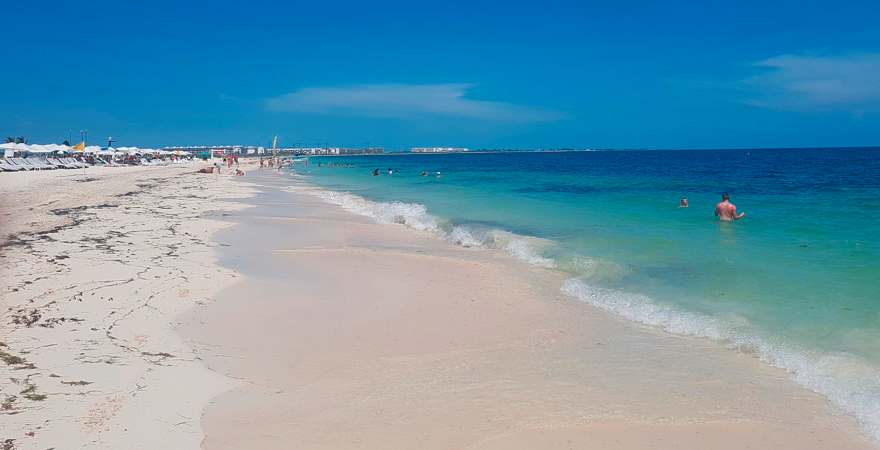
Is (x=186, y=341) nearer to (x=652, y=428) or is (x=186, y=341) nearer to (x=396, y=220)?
(x=652, y=428)

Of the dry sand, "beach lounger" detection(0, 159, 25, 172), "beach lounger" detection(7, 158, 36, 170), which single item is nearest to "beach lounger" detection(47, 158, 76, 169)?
"beach lounger" detection(7, 158, 36, 170)

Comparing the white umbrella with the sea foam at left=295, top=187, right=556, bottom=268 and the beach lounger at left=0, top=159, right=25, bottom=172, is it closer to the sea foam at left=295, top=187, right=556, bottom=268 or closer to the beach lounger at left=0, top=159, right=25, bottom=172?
the beach lounger at left=0, top=159, right=25, bottom=172

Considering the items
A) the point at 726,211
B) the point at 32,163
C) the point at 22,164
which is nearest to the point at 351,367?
the point at 726,211

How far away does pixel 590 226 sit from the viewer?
16641mm

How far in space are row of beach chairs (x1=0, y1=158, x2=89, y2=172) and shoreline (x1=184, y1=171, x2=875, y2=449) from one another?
39.3 m

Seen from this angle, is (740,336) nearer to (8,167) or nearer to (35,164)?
(8,167)

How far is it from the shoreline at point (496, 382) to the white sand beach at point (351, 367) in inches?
0.8

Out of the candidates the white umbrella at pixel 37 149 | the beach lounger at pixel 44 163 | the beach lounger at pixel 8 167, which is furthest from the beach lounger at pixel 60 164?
the beach lounger at pixel 8 167

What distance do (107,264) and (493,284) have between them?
6.03m

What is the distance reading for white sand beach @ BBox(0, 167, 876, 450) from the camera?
4.27 meters

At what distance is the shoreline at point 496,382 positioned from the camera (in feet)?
14.2

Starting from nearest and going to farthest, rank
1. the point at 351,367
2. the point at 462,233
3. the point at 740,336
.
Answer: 1. the point at 351,367
2. the point at 740,336
3. the point at 462,233

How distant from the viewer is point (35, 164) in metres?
42.1

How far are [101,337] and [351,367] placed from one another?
2.58 meters
